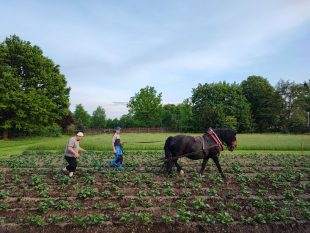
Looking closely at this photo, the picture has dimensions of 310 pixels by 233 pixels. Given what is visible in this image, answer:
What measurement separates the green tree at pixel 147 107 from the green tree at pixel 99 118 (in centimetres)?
2691

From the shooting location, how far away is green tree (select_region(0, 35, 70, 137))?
176 feet

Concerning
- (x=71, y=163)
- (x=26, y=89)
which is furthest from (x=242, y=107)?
(x=71, y=163)

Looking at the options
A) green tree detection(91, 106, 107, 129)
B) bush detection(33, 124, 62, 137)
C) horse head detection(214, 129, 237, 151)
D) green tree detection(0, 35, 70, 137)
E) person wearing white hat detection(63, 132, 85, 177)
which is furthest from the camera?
green tree detection(91, 106, 107, 129)

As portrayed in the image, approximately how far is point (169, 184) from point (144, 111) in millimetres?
91834

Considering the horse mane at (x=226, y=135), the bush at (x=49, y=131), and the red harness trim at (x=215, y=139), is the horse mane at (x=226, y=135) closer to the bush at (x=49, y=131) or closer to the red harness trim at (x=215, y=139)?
the red harness trim at (x=215, y=139)

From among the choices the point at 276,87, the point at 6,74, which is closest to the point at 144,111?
the point at 276,87

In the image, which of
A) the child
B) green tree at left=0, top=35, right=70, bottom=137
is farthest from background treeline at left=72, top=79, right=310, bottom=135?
the child

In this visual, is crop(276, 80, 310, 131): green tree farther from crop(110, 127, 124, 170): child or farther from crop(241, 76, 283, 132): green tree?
crop(110, 127, 124, 170): child

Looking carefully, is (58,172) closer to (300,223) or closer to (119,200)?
(119,200)

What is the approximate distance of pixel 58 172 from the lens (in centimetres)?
2033

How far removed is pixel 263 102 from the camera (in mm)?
96812

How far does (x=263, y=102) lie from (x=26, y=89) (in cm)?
5485

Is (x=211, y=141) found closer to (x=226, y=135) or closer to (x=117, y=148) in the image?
(x=226, y=135)

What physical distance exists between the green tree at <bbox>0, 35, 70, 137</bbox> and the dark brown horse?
123 ft
